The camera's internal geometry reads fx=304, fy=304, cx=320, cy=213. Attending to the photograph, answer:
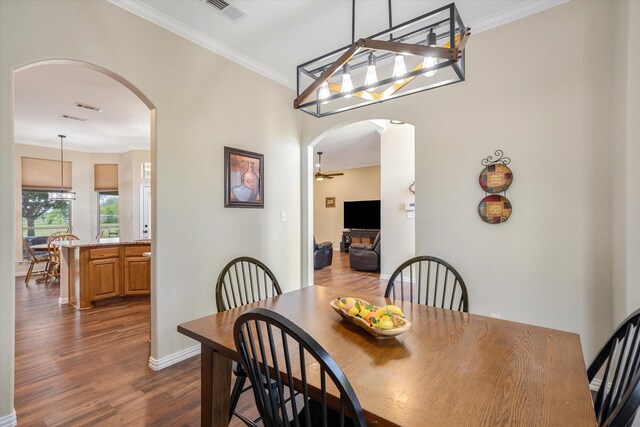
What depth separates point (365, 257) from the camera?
22.0 ft

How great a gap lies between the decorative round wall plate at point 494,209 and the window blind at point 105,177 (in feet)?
26.2

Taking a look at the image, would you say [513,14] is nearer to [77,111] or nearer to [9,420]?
[9,420]

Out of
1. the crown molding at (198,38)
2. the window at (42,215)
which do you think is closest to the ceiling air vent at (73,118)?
the window at (42,215)

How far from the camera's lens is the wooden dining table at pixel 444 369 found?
2.81ft

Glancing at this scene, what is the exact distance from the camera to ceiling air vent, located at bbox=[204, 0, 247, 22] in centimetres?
230

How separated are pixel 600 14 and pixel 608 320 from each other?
212 centimetres

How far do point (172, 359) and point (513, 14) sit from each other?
3963 millimetres

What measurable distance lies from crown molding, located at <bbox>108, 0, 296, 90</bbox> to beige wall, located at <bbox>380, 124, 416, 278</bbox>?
9.08 feet

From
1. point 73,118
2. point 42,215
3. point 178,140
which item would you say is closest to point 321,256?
point 178,140

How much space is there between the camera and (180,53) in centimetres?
266

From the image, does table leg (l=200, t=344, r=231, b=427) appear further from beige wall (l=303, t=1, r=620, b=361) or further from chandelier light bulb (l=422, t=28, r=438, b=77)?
beige wall (l=303, t=1, r=620, b=361)

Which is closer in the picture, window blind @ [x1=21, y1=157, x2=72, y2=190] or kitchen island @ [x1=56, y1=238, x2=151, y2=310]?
kitchen island @ [x1=56, y1=238, x2=151, y2=310]

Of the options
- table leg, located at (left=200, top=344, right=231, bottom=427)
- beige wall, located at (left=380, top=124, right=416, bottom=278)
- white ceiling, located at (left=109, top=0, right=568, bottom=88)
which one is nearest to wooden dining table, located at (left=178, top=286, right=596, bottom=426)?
table leg, located at (left=200, top=344, right=231, bottom=427)

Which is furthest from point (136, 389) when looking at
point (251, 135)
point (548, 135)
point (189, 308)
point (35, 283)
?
point (35, 283)
